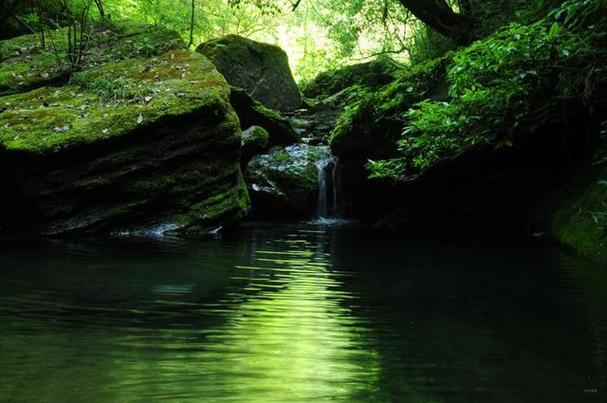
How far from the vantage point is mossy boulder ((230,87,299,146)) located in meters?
13.8

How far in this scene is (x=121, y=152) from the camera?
9156 millimetres

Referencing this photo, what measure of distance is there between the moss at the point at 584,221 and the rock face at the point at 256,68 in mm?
10698

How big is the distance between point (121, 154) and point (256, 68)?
968 centimetres

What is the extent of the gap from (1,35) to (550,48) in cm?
1174

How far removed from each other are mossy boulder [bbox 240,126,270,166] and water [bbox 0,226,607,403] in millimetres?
5922

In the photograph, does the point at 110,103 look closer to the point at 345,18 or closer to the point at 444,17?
the point at 444,17

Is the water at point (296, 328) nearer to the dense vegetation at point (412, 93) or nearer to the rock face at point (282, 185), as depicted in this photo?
the dense vegetation at point (412, 93)

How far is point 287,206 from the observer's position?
42.3 ft

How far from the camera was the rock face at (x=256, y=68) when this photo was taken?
58.1 ft

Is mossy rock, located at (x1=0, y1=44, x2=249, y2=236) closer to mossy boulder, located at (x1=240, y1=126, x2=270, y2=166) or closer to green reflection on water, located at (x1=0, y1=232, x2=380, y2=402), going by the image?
mossy boulder, located at (x1=240, y1=126, x2=270, y2=166)

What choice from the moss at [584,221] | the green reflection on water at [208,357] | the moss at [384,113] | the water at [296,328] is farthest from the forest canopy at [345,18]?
the green reflection on water at [208,357]

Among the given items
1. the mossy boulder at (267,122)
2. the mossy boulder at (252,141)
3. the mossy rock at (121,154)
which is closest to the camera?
the mossy rock at (121,154)

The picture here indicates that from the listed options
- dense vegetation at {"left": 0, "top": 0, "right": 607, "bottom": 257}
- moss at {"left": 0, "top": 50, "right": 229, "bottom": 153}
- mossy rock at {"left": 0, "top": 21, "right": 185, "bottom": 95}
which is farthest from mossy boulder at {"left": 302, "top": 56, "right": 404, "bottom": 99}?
moss at {"left": 0, "top": 50, "right": 229, "bottom": 153}

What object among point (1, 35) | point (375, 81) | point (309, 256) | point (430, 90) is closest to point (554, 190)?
point (430, 90)
